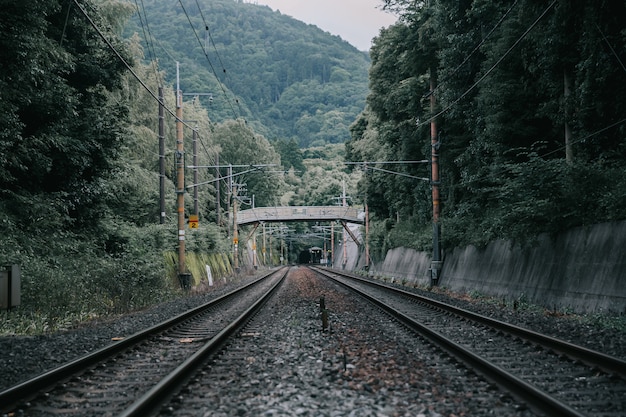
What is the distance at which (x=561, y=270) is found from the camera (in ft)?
53.6

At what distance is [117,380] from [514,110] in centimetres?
1877

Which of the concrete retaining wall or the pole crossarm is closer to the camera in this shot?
the concrete retaining wall

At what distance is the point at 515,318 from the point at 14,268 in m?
9.98

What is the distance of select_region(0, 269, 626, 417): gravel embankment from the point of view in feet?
19.3

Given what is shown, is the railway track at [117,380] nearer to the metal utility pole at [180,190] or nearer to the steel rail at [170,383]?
the steel rail at [170,383]

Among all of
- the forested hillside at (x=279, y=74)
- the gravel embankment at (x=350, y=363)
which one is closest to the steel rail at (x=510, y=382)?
the gravel embankment at (x=350, y=363)

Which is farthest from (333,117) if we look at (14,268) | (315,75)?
(14,268)

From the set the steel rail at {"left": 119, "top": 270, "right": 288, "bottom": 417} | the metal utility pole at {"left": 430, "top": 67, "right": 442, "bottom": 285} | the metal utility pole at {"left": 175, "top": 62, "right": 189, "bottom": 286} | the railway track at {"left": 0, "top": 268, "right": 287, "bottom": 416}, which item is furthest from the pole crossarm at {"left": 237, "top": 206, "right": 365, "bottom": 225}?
the steel rail at {"left": 119, "top": 270, "right": 288, "bottom": 417}

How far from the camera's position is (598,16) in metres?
14.0

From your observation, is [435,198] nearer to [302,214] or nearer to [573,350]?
[573,350]

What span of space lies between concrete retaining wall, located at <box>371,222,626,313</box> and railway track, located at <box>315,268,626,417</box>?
3339 mm

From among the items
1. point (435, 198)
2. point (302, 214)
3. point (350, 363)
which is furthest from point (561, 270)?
point (302, 214)

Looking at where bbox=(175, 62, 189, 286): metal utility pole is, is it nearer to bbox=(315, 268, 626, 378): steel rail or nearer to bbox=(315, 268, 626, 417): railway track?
bbox=(315, 268, 626, 417): railway track

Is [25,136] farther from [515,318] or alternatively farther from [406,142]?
[406,142]
